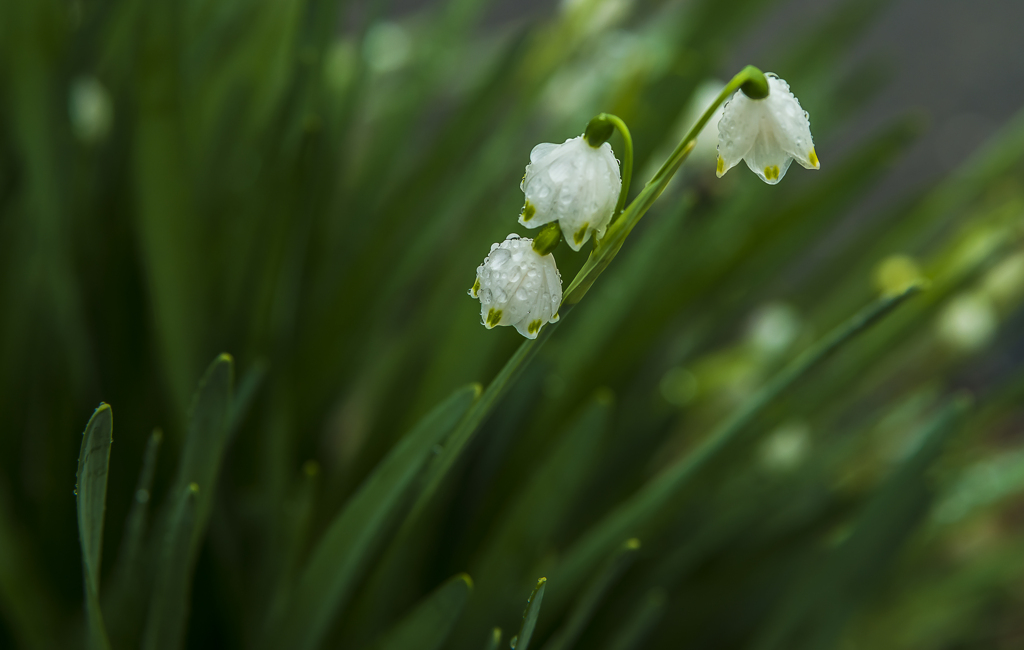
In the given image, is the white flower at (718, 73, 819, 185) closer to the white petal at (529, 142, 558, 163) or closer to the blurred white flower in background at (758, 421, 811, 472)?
the white petal at (529, 142, 558, 163)

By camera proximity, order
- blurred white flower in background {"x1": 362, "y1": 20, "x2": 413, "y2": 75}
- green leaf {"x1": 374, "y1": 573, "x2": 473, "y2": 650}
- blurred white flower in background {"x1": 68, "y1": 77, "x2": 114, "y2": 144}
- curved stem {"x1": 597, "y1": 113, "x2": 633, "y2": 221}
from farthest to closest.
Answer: blurred white flower in background {"x1": 362, "y1": 20, "x2": 413, "y2": 75} < blurred white flower in background {"x1": 68, "y1": 77, "x2": 114, "y2": 144} < green leaf {"x1": 374, "y1": 573, "x2": 473, "y2": 650} < curved stem {"x1": 597, "y1": 113, "x2": 633, "y2": 221}

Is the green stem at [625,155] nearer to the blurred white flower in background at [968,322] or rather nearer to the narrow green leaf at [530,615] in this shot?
the narrow green leaf at [530,615]

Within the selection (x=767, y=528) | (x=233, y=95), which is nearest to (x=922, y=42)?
(x=767, y=528)

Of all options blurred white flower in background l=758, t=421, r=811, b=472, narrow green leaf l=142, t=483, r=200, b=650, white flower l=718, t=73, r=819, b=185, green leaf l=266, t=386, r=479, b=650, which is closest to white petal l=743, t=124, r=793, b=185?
white flower l=718, t=73, r=819, b=185

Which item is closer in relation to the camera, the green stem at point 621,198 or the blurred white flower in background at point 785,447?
the green stem at point 621,198

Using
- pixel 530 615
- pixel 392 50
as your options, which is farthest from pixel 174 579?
pixel 392 50

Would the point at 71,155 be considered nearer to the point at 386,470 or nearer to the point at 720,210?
the point at 386,470

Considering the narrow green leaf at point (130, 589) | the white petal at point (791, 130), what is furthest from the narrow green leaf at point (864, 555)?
the narrow green leaf at point (130, 589)

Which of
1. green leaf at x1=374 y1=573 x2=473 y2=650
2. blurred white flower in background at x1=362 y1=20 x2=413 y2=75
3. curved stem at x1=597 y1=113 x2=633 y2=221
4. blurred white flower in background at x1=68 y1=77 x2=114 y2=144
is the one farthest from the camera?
blurred white flower in background at x1=362 y1=20 x2=413 y2=75
